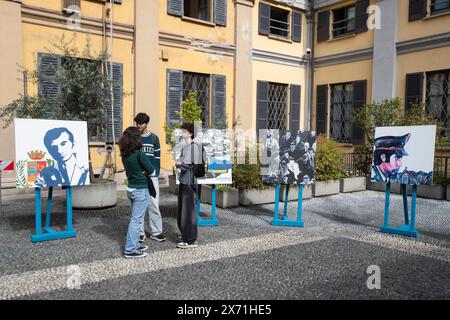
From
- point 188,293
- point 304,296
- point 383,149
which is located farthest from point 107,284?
point 383,149

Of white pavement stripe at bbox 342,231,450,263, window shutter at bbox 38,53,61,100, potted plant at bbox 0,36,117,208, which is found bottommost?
white pavement stripe at bbox 342,231,450,263

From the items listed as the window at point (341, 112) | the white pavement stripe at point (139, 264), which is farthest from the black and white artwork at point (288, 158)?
the window at point (341, 112)

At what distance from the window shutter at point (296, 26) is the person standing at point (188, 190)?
35.4 feet

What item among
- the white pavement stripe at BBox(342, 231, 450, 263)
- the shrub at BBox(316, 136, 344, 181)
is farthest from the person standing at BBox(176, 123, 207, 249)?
the shrub at BBox(316, 136, 344, 181)

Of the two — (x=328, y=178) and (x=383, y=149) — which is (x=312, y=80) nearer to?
(x=328, y=178)

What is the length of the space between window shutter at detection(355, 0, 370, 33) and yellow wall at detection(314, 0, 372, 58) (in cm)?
17

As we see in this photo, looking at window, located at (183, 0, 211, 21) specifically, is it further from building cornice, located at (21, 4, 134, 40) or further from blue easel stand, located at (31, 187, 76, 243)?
blue easel stand, located at (31, 187, 76, 243)

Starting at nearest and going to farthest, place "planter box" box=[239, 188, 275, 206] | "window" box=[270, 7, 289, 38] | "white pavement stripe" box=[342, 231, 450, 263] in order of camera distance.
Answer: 1. "white pavement stripe" box=[342, 231, 450, 263]
2. "planter box" box=[239, 188, 275, 206]
3. "window" box=[270, 7, 289, 38]

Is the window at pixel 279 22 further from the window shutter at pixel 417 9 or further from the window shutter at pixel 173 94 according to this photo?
the window shutter at pixel 173 94

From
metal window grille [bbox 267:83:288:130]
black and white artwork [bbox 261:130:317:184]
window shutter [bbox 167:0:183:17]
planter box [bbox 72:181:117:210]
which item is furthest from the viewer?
metal window grille [bbox 267:83:288:130]

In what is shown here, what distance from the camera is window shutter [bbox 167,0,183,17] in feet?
38.3

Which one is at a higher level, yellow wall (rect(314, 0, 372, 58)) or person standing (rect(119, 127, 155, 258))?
yellow wall (rect(314, 0, 372, 58))
